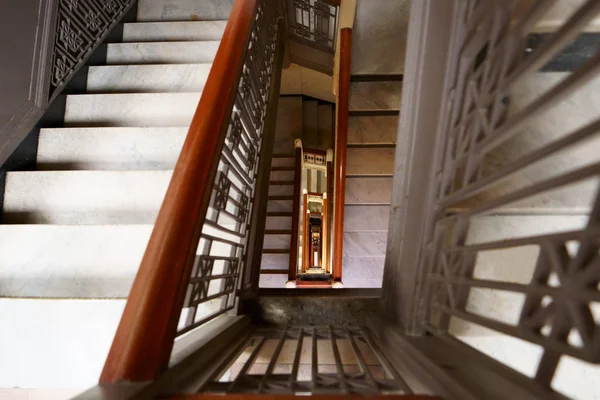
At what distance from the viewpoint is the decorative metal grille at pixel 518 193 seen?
0.48 meters

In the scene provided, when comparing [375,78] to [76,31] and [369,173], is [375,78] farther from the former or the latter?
[76,31]

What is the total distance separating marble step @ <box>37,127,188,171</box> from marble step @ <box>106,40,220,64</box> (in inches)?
35.2

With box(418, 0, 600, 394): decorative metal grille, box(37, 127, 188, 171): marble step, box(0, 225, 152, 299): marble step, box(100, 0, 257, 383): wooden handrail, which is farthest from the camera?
box(37, 127, 188, 171): marble step

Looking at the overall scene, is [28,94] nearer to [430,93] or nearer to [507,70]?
[430,93]

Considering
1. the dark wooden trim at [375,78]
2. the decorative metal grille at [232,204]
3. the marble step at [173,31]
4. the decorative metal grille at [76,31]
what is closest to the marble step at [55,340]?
the decorative metal grille at [232,204]

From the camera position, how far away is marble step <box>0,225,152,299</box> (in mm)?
1324

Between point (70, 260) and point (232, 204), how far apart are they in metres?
0.70

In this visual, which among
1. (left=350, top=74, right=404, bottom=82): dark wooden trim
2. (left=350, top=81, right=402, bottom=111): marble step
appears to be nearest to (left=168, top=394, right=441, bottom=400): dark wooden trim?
(left=350, top=81, right=402, bottom=111): marble step

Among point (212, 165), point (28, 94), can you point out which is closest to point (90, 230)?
point (212, 165)

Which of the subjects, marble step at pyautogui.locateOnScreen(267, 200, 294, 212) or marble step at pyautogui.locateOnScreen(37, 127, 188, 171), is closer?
marble step at pyautogui.locateOnScreen(37, 127, 188, 171)

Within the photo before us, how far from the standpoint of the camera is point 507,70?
697 mm

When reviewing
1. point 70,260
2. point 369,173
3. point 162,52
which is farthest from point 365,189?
point 70,260

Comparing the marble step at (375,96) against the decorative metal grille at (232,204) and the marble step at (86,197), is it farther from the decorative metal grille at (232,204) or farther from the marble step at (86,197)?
the marble step at (86,197)

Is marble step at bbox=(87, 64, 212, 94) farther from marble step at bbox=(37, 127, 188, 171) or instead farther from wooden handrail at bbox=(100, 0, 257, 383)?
wooden handrail at bbox=(100, 0, 257, 383)
